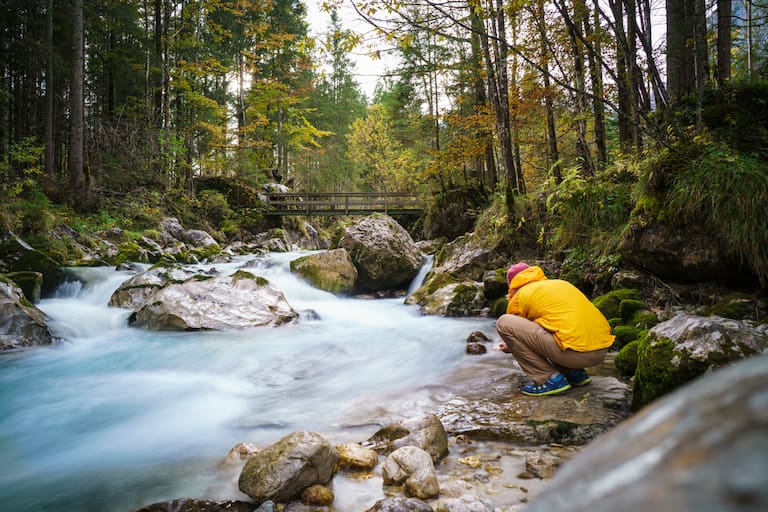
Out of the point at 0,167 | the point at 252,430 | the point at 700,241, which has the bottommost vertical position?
the point at 252,430

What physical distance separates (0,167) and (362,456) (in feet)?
44.7

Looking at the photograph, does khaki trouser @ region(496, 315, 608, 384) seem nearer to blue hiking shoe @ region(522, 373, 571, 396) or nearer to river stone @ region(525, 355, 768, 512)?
blue hiking shoe @ region(522, 373, 571, 396)

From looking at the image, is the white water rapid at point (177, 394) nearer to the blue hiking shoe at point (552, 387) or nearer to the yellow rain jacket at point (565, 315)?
the blue hiking shoe at point (552, 387)

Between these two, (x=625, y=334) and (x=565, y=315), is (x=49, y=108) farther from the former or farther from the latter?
(x=625, y=334)

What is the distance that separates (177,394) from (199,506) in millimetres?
2721

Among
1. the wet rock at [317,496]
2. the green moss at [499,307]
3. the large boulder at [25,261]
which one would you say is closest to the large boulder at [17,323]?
the large boulder at [25,261]

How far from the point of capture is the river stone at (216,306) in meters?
7.46

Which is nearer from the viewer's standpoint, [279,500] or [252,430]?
[279,500]

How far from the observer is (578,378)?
420cm

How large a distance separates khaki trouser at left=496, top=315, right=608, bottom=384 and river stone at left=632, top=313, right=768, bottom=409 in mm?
509

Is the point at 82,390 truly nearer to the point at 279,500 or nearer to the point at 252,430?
the point at 252,430

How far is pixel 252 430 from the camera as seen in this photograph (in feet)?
13.2

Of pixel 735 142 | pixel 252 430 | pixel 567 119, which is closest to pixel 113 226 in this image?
pixel 252 430

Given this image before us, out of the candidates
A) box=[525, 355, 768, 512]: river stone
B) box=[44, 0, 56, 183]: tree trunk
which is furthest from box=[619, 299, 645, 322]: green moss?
box=[44, 0, 56, 183]: tree trunk
